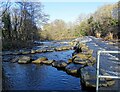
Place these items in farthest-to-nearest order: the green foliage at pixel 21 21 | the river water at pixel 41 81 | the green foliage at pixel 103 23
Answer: the green foliage at pixel 103 23 → the green foliage at pixel 21 21 → the river water at pixel 41 81

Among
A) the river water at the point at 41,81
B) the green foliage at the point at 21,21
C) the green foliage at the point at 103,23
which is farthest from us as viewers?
the green foliage at the point at 103,23

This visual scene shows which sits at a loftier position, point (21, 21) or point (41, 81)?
point (21, 21)

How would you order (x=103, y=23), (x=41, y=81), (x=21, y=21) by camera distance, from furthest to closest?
(x=103, y=23) → (x=21, y=21) → (x=41, y=81)

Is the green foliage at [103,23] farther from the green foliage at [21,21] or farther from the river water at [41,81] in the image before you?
the river water at [41,81]

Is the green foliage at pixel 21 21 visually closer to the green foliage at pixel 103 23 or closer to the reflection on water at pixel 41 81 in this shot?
the green foliage at pixel 103 23

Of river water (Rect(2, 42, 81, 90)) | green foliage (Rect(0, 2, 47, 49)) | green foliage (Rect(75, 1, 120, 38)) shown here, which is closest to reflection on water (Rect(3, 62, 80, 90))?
A: river water (Rect(2, 42, 81, 90))

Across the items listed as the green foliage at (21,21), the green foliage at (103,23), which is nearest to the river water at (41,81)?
the green foliage at (21,21)

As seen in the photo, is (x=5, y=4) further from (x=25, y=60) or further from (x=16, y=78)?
(x=16, y=78)

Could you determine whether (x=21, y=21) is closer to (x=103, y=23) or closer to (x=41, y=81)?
(x=103, y=23)

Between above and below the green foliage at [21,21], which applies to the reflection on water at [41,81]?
below

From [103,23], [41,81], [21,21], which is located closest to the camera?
[41,81]

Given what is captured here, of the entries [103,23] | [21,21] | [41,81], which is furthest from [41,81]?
[103,23]

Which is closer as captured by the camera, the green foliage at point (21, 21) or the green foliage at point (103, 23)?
the green foliage at point (21, 21)

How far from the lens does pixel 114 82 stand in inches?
423
